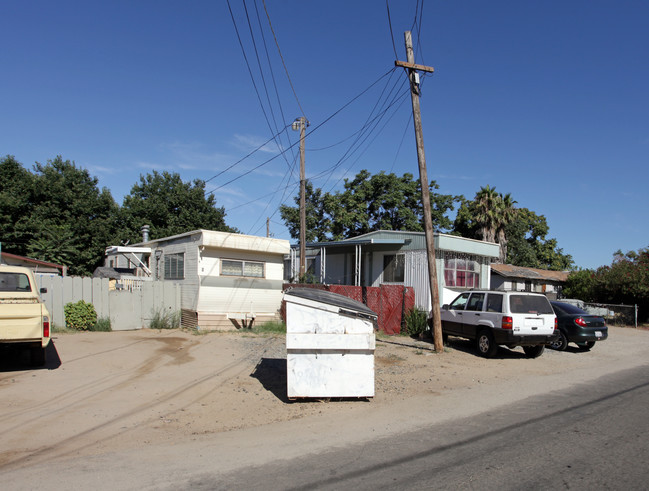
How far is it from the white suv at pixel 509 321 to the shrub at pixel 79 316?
1145 centimetres

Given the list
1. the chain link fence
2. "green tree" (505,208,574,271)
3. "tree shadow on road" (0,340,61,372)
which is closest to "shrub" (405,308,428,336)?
"tree shadow on road" (0,340,61,372)

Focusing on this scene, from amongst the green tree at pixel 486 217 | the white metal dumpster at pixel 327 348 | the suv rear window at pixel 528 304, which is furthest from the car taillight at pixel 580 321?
the green tree at pixel 486 217

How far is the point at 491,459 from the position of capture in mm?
4859

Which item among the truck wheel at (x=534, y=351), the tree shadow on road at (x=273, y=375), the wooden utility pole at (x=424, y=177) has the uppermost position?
the wooden utility pole at (x=424, y=177)

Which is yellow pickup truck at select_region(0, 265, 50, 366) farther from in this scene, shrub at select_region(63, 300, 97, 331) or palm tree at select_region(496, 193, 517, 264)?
palm tree at select_region(496, 193, 517, 264)

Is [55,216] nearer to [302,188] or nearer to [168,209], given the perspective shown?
[168,209]

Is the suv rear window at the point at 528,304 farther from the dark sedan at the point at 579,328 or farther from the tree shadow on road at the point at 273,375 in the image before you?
the tree shadow on road at the point at 273,375

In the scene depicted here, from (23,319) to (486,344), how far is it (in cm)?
1058

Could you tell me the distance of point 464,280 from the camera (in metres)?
20.7

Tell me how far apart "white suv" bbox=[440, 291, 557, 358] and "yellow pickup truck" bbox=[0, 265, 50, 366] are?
1010 centimetres

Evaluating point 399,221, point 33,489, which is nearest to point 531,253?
point 399,221

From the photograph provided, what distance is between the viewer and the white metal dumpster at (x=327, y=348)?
7.13 meters

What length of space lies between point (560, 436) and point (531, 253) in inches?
1613

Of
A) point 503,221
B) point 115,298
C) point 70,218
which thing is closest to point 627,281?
point 503,221
